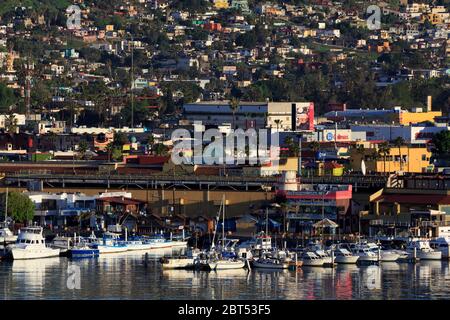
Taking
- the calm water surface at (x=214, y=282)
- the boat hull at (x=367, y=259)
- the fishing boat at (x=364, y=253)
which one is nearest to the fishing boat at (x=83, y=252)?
the calm water surface at (x=214, y=282)

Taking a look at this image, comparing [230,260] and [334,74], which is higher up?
[334,74]

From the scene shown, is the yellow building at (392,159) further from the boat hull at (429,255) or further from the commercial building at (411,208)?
the boat hull at (429,255)

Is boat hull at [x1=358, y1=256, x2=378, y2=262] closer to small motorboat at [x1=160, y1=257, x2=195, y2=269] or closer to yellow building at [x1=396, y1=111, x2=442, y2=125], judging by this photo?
small motorboat at [x1=160, y1=257, x2=195, y2=269]

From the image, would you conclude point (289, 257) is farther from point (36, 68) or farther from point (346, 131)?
point (36, 68)
